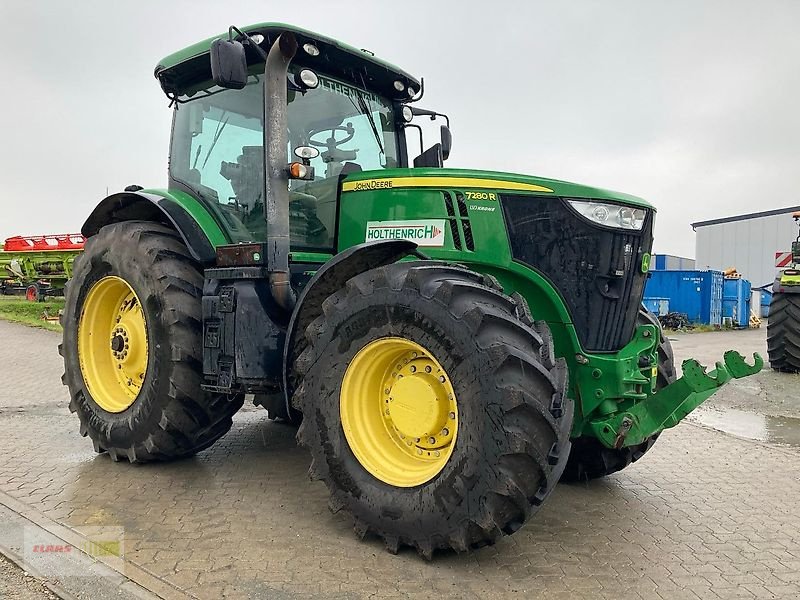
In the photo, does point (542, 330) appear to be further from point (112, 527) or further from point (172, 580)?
point (112, 527)

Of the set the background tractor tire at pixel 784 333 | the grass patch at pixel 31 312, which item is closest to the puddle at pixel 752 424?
the background tractor tire at pixel 784 333

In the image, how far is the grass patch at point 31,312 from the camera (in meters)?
16.3

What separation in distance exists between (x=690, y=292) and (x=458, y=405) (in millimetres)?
19613

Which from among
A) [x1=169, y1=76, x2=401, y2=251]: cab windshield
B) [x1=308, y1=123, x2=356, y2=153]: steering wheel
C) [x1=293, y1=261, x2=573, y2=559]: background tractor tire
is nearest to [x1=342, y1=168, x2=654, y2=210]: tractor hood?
[x1=293, y1=261, x2=573, y2=559]: background tractor tire

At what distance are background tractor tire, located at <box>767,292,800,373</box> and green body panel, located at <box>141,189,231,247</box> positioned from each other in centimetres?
957

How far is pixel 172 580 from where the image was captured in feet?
9.91

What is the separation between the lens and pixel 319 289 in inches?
155

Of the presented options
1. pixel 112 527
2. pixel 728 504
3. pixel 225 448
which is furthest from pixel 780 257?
pixel 112 527

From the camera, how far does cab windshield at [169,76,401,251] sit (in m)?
4.59

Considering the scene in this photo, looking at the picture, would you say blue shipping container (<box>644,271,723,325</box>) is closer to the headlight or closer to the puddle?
the puddle

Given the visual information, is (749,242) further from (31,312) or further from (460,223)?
(460,223)

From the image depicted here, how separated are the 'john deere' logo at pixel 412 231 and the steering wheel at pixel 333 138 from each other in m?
0.84

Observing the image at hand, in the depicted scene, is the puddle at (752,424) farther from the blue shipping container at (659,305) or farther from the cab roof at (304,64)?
the blue shipping container at (659,305)

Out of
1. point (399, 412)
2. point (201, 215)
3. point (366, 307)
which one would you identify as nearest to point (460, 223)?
point (366, 307)
